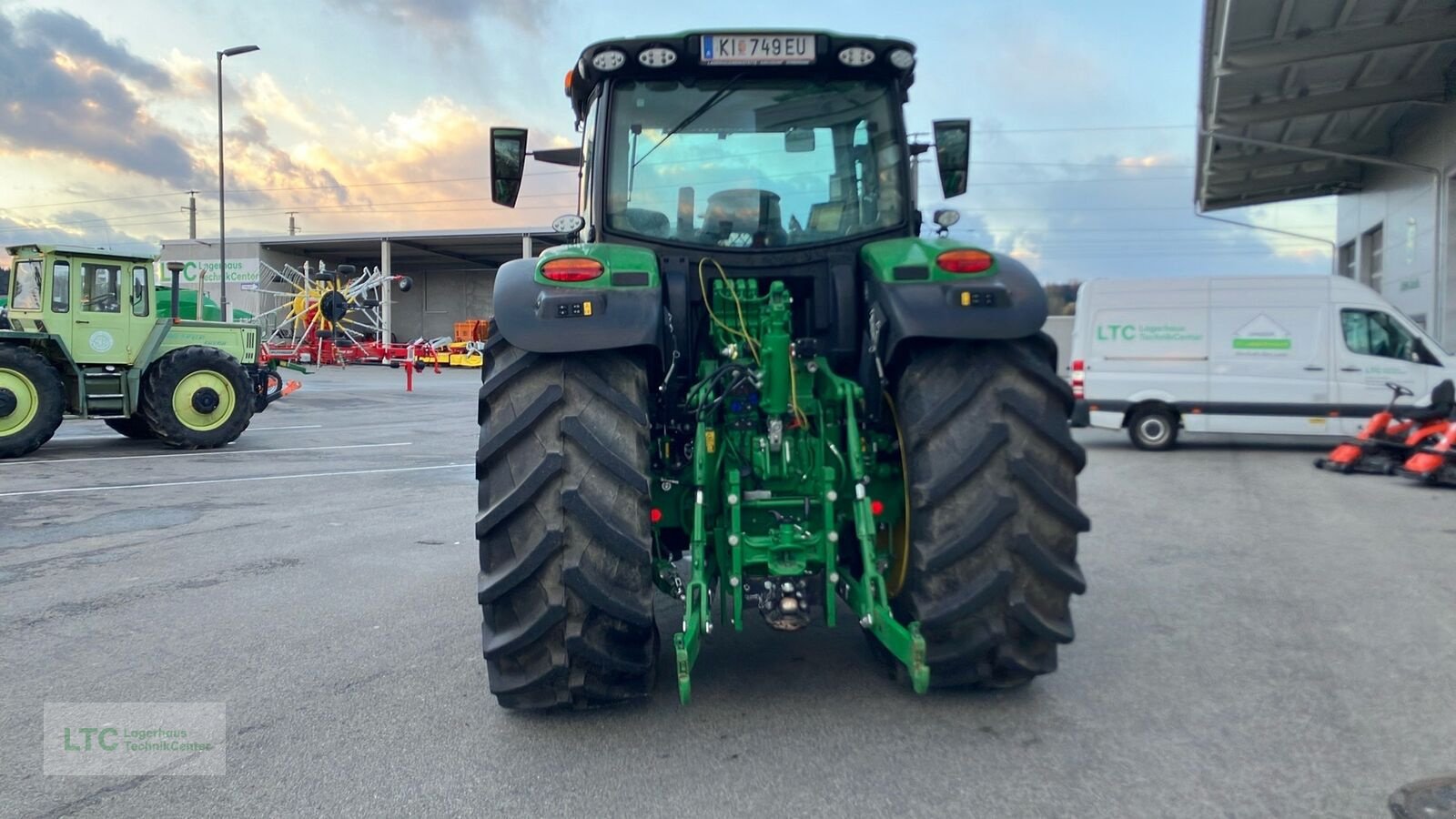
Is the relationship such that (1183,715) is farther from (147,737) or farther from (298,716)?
(147,737)

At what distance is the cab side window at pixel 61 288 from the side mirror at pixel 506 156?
11.0 m

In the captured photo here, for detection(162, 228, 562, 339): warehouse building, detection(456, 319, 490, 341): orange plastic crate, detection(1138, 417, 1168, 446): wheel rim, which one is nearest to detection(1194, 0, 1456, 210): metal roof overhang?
detection(1138, 417, 1168, 446): wheel rim

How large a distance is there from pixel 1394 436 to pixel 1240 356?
8.40 feet

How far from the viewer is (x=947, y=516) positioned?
3754 millimetres

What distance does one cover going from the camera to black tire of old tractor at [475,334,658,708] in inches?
142

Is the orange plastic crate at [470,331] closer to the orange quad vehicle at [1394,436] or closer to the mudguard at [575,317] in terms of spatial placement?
the orange quad vehicle at [1394,436]

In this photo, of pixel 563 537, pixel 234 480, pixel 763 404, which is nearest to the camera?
pixel 563 537

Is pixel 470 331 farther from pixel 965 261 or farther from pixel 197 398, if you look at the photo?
pixel 965 261

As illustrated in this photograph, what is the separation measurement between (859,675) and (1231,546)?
14.7ft

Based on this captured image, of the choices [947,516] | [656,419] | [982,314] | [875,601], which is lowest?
[875,601]

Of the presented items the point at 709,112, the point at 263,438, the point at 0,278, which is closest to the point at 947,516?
the point at 709,112

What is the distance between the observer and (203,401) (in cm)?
1434

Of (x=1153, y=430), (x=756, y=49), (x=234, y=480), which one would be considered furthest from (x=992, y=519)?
(x=1153, y=430)
